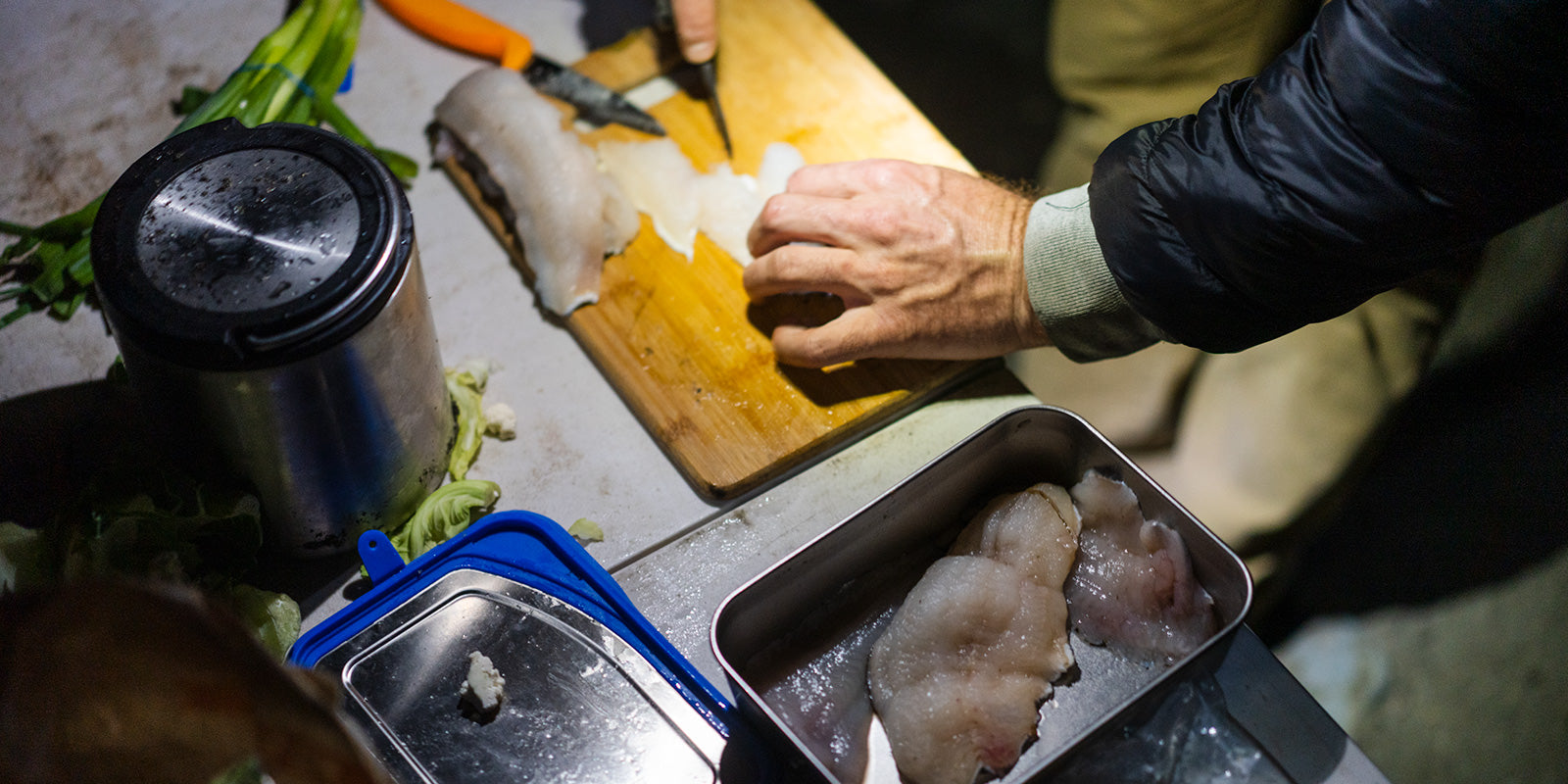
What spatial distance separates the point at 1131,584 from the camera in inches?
44.5

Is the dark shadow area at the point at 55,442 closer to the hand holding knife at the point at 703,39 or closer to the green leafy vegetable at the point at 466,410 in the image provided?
the green leafy vegetable at the point at 466,410

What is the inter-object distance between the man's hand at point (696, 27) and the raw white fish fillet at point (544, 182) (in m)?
0.27

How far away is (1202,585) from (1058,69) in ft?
4.92

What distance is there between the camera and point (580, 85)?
1692 mm

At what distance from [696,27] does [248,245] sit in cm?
97

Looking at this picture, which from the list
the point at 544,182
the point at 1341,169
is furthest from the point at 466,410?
the point at 1341,169

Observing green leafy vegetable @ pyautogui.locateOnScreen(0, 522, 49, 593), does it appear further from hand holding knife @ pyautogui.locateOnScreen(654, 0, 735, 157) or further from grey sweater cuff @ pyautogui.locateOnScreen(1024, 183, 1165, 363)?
grey sweater cuff @ pyautogui.locateOnScreen(1024, 183, 1165, 363)

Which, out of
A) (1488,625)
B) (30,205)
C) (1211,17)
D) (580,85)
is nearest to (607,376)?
(580,85)

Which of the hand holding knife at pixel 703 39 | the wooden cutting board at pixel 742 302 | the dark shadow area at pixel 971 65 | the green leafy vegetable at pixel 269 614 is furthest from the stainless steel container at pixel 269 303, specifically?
the dark shadow area at pixel 971 65

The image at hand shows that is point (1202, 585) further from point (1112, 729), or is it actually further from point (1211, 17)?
point (1211, 17)

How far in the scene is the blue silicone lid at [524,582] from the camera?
1064 mm

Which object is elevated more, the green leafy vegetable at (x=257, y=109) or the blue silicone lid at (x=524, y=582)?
the green leafy vegetable at (x=257, y=109)

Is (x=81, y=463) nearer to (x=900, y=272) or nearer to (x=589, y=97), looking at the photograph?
(x=589, y=97)

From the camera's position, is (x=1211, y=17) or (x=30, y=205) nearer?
(x=30, y=205)
